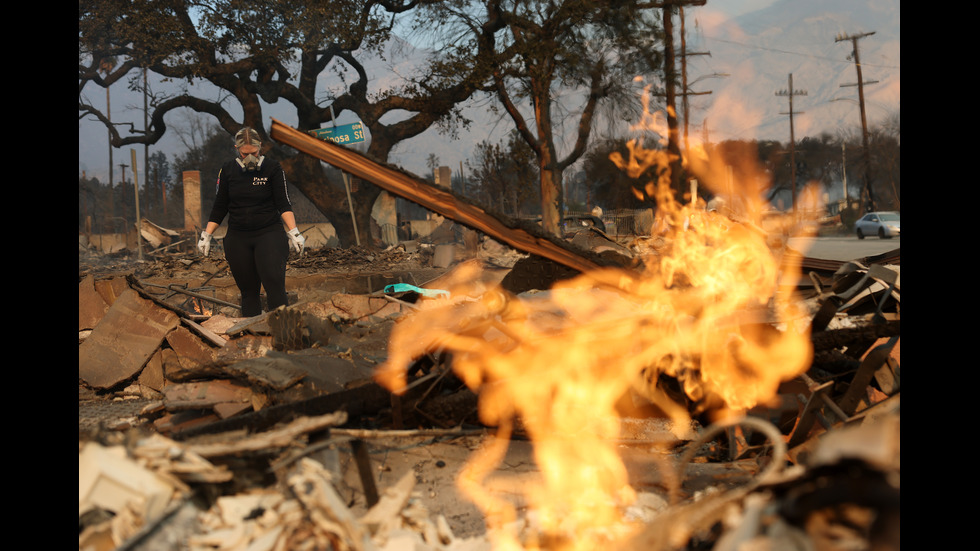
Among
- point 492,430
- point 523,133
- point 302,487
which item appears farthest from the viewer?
point 523,133

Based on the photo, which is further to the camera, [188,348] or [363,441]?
[188,348]

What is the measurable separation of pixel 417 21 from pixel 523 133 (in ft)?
15.3

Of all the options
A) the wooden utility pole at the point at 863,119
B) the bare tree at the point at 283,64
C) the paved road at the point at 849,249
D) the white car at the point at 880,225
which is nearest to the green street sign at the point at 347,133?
the bare tree at the point at 283,64

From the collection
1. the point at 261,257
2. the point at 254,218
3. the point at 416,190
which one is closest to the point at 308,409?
→ the point at 416,190

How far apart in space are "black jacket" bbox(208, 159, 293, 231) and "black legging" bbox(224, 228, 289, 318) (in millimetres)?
92

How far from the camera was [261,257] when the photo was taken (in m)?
5.12

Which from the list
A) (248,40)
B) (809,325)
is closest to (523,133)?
(248,40)

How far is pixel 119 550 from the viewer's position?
1555 millimetres

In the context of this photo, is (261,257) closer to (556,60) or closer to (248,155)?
(248,155)

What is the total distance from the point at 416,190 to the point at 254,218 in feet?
7.99

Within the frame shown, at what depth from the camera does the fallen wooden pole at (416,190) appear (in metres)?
3.26

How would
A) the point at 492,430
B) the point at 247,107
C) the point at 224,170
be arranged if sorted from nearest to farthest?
1. the point at 492,430
2. the point at 224,170
3. the point at 247,107

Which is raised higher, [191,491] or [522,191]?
[522,191]
